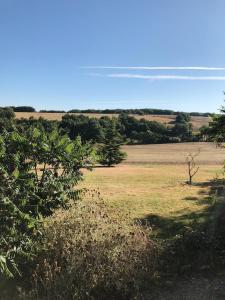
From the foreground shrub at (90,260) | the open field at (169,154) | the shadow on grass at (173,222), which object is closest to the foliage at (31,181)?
the foreground shrub at (90,260)

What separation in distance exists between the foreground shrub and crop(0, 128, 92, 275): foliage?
1.43 feet

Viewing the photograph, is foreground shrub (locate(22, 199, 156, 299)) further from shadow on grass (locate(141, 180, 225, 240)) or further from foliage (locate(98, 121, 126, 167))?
foliage (locate(98, 121, 126, 167))

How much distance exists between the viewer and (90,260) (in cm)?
820

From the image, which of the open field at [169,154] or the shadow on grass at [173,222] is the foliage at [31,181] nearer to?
the shadow on grass at [173,222]

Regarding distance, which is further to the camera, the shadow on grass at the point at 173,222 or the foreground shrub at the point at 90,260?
the shadow on grass at the point at 173,222

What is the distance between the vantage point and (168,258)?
368 inches

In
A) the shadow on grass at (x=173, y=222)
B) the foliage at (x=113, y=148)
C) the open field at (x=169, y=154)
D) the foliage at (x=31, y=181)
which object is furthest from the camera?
the open field at (x=169, y=154)

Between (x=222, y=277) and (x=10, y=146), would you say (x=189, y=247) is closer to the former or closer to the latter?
(x=222, y=277)

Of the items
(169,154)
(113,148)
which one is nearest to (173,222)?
(113,148)

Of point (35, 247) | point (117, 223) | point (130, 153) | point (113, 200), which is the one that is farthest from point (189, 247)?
point (130, 153)

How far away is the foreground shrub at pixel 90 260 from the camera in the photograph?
25.6ft

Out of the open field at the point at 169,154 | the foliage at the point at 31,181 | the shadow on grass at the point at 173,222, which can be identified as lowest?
the open field at the point at 169,154

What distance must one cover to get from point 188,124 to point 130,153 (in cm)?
2567

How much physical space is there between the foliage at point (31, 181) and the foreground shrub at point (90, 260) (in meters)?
0.44
